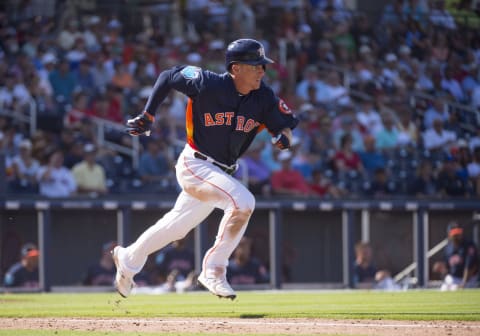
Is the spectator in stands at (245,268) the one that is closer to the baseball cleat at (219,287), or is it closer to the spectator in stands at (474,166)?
the spectator in stands at (474,166)

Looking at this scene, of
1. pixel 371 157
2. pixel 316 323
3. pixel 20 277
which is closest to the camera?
pixel 316 323

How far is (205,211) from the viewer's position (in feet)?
23.4

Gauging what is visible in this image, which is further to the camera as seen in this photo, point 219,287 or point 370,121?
point 370,121

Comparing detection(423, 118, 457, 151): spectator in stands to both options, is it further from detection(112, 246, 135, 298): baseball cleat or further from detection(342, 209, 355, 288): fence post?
detection(112, 246, 135, 298): baseball cleat

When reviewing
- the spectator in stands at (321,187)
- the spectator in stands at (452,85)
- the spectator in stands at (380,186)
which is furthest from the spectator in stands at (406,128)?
the spectator in stands at (321,187)

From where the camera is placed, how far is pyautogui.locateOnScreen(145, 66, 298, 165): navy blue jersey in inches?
279

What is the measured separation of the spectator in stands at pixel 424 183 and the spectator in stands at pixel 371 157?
0.54 m

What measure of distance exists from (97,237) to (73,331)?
6714 millimetres

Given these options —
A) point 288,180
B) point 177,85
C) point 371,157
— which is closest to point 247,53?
point 177,85

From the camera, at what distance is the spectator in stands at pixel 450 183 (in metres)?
14.9

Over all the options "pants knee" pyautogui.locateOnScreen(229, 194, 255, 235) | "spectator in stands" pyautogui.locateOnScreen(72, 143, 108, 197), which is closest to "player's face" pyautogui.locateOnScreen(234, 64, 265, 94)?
"pants knee" pyautogui.locateOnScreen(229, 194, 255, 235)

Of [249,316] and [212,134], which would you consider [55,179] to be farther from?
[249,316]

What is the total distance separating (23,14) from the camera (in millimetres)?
16328

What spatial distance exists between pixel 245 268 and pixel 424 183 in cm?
385
